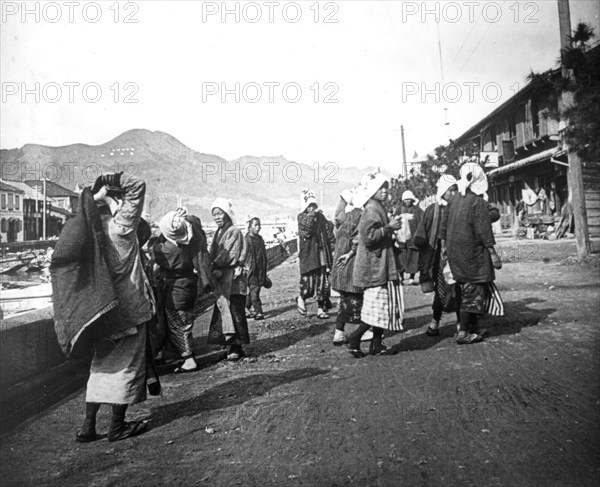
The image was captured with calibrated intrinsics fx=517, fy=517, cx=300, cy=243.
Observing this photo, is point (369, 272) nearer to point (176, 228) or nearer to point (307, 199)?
point (176, 228)

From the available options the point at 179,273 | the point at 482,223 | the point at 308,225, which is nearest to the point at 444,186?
the point at 482,223

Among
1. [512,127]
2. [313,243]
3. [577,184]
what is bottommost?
[313,243]

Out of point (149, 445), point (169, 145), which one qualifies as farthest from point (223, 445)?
point (169, 145)

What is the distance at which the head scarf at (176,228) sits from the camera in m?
4.95

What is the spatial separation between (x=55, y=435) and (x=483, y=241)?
4.16 metres

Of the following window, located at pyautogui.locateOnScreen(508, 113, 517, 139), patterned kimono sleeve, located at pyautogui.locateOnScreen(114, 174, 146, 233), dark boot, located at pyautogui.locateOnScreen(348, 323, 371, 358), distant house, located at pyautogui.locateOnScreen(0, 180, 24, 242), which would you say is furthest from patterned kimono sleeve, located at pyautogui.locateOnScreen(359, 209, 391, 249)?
distant house, located at pyautogui.locateOnScreen(0, 180, 24, 242)

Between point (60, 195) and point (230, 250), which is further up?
point (60, 195)

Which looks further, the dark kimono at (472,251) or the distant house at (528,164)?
the distant house at (528,164)

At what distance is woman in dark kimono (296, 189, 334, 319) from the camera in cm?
790

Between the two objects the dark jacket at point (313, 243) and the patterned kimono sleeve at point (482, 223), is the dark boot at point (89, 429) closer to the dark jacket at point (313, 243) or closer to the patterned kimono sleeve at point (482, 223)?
the patterned kimono sleeve at point (482, 223)

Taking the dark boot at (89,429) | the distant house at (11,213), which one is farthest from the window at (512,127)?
the distant house at (11,213)

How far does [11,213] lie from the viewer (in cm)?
4541

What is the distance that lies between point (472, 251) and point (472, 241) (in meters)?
0.10

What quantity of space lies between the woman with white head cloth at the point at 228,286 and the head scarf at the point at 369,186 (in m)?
1.39
